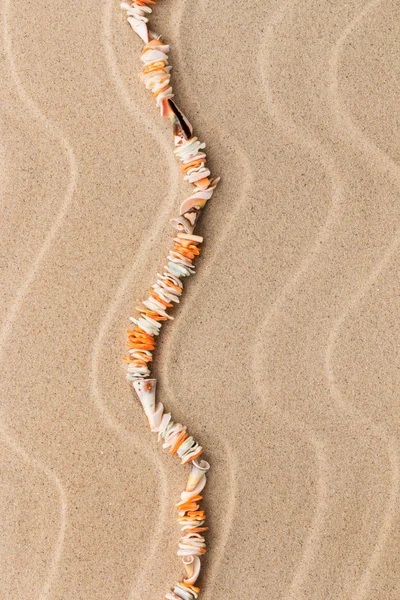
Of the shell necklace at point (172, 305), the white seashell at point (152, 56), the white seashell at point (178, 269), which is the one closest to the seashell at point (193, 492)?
the shell necklace at point (172, 305)

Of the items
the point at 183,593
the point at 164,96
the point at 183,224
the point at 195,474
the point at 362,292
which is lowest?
the point at 183,593

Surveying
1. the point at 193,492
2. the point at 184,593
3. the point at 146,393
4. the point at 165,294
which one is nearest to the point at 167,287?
the point at 165,294

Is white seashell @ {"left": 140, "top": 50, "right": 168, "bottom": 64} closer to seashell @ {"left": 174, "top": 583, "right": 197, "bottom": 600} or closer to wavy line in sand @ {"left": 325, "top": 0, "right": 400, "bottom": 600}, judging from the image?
wavy line in sand @ {"left": 325, "top": 0, "right": 400, "bottom": 600}

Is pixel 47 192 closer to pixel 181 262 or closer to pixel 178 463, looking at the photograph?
pixel 181 262

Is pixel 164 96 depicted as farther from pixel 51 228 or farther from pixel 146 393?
pixel 146 393

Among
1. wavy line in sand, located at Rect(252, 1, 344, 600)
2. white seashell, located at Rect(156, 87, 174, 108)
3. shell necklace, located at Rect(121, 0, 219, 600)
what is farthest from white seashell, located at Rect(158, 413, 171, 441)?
white seashell, located at Rect(156, 87, 174, 108)

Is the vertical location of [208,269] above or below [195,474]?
above

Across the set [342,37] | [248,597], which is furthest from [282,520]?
[342,37]
